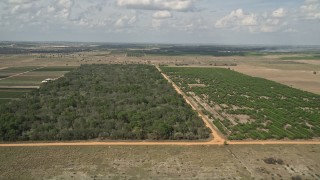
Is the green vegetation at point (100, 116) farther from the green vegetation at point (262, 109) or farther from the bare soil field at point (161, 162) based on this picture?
the green vegetation at point (262, 109)

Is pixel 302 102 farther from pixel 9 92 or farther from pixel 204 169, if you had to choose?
pixel 9 92

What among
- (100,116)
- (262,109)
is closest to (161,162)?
(100,116)

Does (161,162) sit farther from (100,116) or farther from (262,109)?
(262,109)

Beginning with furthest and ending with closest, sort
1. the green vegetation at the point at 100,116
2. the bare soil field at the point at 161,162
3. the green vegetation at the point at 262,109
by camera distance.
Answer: the green vegetation at the point at 262,109 → the green vegetation at the point at 100,116 → the bare soil field at the point at 161,162

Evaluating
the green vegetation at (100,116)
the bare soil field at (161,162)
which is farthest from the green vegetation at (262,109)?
the green vegetation at (100,116)

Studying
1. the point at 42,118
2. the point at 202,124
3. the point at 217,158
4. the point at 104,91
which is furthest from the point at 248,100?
the point at 42,118

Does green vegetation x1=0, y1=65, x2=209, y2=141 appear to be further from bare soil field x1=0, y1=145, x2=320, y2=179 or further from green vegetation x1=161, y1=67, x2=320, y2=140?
green vegetation x1=161, y1=67, x2=320, y2=140
